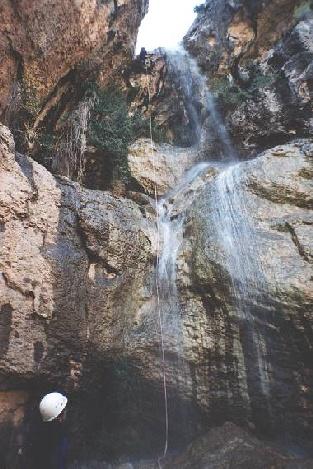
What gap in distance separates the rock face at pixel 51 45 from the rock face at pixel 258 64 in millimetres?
4482

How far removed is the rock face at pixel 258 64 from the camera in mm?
10594

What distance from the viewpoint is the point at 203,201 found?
7.18 m

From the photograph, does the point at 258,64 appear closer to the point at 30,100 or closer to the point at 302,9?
the point at 302,9

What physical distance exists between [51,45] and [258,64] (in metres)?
7.60

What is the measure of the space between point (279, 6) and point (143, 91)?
18.8 feet

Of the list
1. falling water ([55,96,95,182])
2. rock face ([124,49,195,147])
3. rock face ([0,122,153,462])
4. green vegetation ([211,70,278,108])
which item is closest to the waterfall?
rock face ([0,122,153,462])

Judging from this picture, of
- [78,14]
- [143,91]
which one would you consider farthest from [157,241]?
[143,91]

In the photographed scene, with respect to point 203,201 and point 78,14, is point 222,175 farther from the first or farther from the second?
point 78,14

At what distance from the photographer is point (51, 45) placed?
25.3 feet

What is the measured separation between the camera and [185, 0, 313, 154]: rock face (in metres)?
10.6

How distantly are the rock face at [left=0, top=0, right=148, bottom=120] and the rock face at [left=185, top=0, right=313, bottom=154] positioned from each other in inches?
176

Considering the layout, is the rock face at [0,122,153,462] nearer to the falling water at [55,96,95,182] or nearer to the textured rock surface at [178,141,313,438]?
the textured rock surface at [178,141,313,438]

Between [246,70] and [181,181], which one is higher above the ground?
[246,70]

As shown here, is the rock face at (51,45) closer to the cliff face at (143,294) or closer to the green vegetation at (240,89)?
the cliff face at (143,294)
